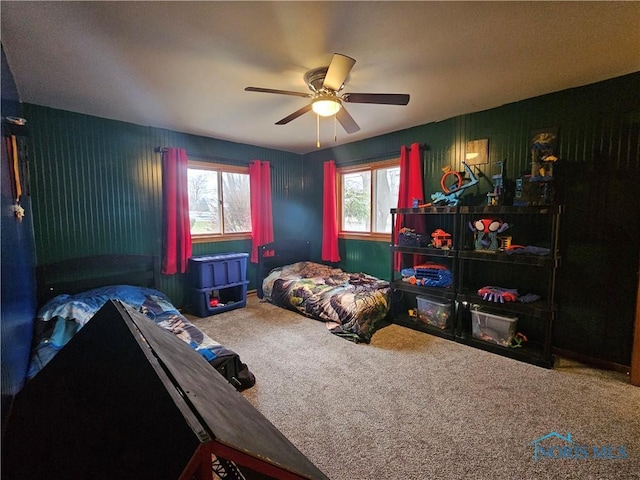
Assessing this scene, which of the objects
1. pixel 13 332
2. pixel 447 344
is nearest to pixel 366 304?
pixel 447 344

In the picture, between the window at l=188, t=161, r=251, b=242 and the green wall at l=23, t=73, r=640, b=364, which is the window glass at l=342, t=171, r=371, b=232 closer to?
the green wall at l=23, t=73, r=640, b=364

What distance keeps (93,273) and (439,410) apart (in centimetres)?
374

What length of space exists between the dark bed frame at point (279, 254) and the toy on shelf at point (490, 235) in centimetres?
292

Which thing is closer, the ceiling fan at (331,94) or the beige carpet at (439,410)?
the beige carpet at (439,410)

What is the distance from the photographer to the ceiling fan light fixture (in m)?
2.31

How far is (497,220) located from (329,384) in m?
2.22

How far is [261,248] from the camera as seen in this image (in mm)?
4734

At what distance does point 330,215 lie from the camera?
486 centimetres

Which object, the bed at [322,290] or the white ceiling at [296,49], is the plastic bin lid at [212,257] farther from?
the white ceiling at [296,49]

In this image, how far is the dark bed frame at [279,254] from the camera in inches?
187

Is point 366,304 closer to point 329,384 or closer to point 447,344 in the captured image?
point 447,344

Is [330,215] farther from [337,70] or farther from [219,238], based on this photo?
[337,70]

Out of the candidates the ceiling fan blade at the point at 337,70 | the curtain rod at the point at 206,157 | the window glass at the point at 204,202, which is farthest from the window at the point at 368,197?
the ceiling fan blade at the point at 337,70

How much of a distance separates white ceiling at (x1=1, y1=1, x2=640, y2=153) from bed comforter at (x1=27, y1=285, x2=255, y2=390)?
1790mm
